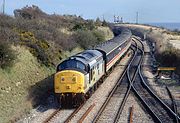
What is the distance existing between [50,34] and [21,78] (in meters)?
12.6

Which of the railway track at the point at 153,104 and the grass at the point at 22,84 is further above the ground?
the grass at the point at 22,84

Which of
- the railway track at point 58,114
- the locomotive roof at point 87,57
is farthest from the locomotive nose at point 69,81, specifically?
the locomotive roof at point 87,57

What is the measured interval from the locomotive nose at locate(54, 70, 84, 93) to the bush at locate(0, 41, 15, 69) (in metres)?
2.90

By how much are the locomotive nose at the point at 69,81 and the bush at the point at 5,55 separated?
290 centimetres

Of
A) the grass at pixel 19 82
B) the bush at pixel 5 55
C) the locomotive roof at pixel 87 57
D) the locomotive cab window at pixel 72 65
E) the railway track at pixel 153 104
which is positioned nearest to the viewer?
the railway track at pixel 153 104

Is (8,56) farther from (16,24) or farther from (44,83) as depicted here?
(16,24)

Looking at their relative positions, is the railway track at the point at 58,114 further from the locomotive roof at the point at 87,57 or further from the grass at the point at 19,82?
the locomotive roof at the point at 87,57

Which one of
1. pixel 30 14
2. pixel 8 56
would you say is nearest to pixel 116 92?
pixel 8 56

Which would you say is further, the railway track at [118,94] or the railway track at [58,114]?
the railway track at [118,94]

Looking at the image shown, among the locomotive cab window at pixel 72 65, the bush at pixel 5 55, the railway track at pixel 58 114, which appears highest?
the bush at pixel 5 55

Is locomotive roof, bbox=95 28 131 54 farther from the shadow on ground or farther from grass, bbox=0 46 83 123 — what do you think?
the shadow on ground

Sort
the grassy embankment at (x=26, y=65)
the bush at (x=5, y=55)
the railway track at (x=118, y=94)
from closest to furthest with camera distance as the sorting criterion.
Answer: the railway track at (x=118, y=94)
the grassy embankment at (x=26, y=65)
the bush at (x=5, y=55)

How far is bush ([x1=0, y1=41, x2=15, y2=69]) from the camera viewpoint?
931 inches

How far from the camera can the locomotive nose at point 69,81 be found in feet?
75.8
